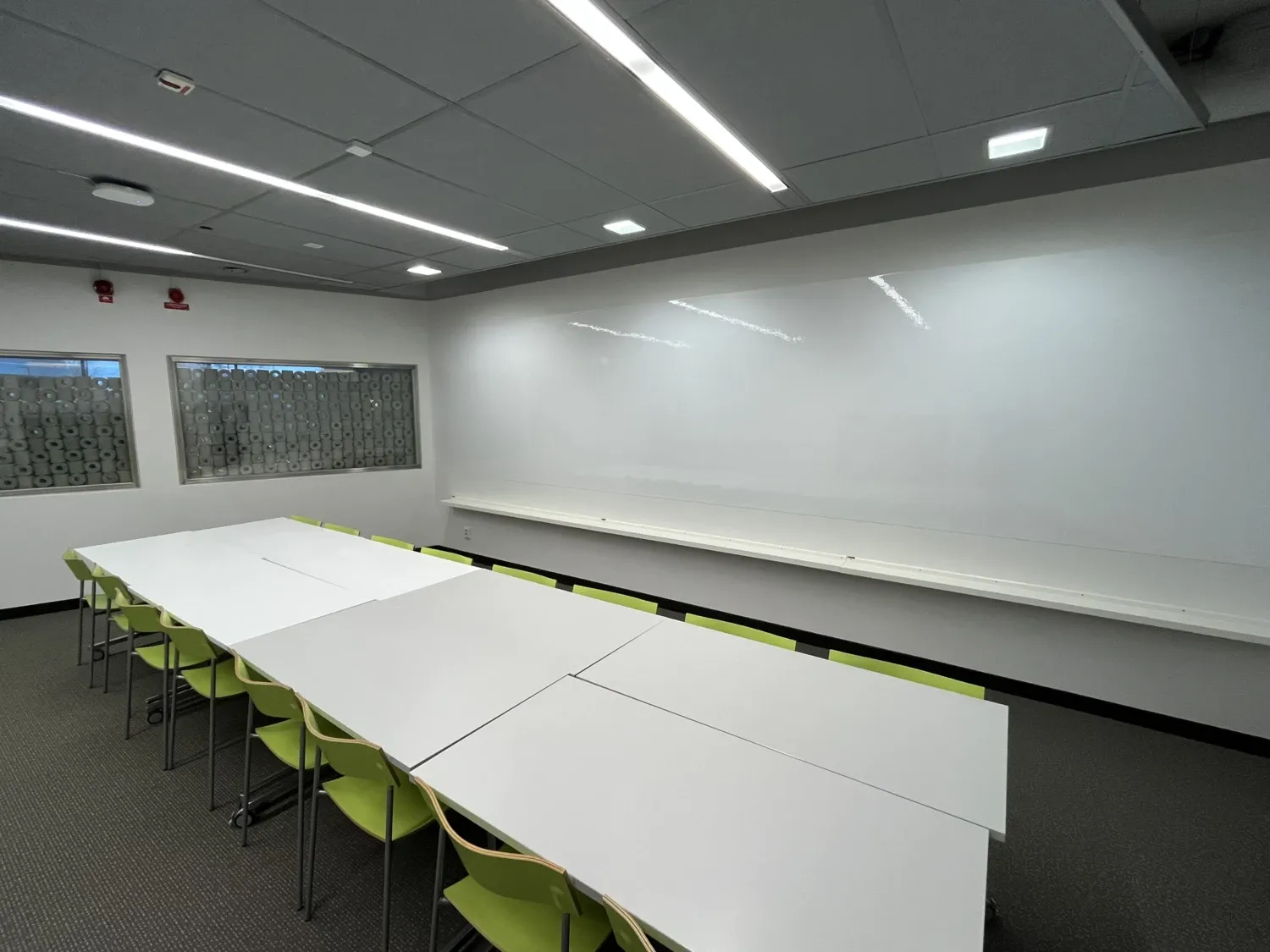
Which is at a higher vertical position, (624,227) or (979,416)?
(624,227)

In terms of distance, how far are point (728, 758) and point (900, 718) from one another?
64cm

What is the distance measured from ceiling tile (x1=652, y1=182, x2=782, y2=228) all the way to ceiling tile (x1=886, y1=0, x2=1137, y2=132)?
100 cm

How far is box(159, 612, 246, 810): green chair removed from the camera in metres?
2.26

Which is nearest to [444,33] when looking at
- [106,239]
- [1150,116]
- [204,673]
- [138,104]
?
[138,104]

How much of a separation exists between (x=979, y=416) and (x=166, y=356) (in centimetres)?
652

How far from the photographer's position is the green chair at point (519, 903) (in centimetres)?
115

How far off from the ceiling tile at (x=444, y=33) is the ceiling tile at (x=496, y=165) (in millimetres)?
288

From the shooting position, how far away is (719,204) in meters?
3.02

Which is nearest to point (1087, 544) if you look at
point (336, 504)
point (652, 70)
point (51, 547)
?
point (652, 70)

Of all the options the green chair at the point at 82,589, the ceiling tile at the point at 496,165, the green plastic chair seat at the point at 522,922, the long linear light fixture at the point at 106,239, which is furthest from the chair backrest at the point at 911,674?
the long linear light fixture at the point at 106,239

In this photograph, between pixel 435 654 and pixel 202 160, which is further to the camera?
pixel 202 160

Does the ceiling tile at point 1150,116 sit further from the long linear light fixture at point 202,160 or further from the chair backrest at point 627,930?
the long linear light fixture at point 202,160

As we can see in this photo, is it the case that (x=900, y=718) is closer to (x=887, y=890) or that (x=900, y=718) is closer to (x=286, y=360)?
(x=887, y=890)

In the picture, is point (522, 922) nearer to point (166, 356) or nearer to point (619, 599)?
point (619, 599)
